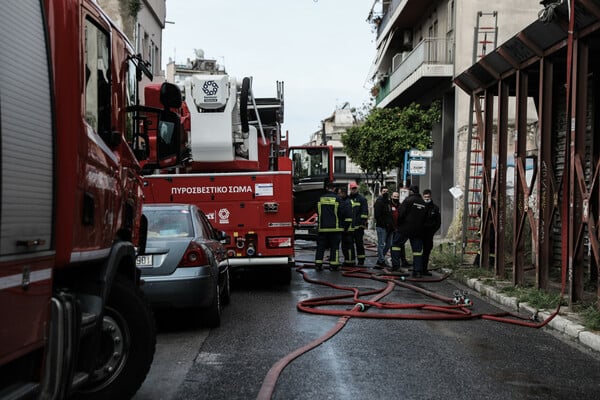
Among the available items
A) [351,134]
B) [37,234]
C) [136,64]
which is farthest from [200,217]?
[351,134]

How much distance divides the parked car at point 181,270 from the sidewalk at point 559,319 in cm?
401

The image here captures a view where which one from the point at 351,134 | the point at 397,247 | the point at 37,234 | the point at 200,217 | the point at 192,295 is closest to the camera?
the point at 37,234

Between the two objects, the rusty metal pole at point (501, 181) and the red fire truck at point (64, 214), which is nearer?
the red fire truck at point (64, 214)

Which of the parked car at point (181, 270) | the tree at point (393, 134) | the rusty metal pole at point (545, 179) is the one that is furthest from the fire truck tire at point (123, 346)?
the tree at point (393, 134)

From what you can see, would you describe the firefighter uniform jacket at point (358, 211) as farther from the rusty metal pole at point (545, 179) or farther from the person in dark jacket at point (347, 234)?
the rusty metal pole at point (545, 179)

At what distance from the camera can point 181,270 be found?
25.9 feet

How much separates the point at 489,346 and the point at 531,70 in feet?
22.8

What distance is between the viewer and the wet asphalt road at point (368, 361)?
220 inches

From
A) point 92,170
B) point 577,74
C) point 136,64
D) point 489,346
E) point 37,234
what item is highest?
point 577,74

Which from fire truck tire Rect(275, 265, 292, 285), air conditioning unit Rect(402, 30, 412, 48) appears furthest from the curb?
air conditioning unit Rect(402, 30, 412, 48)

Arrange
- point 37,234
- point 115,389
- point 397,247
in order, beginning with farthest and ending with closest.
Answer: point 397,247 < point 115,389 < point 37,234

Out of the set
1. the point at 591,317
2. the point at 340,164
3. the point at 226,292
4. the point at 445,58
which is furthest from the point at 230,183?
the point at 340,164

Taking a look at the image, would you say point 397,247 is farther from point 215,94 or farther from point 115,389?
point 115,389

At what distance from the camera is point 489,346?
24.6 feet
